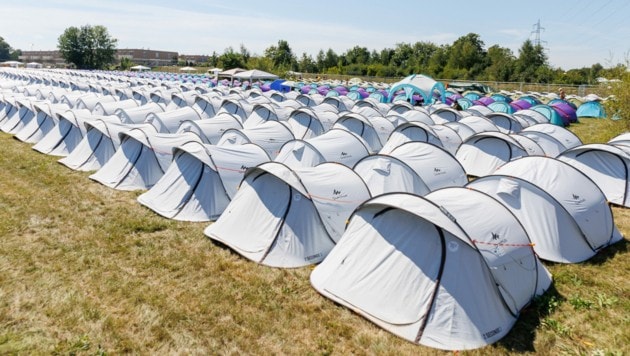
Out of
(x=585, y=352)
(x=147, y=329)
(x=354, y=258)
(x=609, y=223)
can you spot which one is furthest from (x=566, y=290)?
(x=147, y=329)

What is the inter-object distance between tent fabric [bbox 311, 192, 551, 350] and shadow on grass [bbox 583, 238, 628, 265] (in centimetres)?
190

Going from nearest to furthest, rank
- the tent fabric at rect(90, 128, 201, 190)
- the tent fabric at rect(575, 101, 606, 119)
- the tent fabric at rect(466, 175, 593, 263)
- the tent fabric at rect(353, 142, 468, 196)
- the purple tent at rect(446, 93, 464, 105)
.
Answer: the tent fabric at rect(466, 175, 593, 263) → the tent fabric at rect(353, 142, 468, 196) → the tent fabric at rect(90, 128, 201, 190) → the tent fabric at rect(575, 101, 606, 119) → the purple tent at rect(446, 93, 464, 105)

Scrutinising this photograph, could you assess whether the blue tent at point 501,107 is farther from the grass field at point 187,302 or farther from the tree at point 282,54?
the tree at point 282,54

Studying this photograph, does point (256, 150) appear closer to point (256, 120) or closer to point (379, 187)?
point (379, 187)

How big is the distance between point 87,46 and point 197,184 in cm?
9784

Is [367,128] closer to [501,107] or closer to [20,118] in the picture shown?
[501,107]

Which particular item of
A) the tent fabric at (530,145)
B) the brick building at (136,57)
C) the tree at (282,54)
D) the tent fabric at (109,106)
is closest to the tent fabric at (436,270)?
the tent fabric at (530,145)

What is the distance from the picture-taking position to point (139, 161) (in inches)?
422

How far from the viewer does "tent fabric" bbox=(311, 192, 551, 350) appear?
502 cm

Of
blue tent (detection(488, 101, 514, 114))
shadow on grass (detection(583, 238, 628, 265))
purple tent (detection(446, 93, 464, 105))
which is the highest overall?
purple tent (detection(446, 93, 464, 105))

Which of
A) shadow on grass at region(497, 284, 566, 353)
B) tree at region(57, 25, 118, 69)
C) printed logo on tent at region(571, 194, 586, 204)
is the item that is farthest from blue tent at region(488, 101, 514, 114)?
tree at region(57, 25, 118, 69)

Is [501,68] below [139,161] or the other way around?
the other way around

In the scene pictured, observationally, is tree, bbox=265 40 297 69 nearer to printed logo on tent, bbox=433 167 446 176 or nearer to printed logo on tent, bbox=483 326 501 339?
printed logo on tent, bbox=433 167 446 176

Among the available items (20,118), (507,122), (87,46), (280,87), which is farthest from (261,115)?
(87,46)
